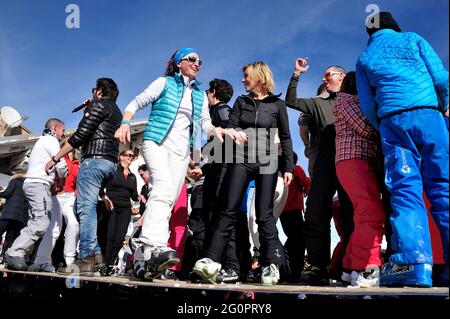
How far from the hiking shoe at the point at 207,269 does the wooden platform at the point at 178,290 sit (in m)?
0.21

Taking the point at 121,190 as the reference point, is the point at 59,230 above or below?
below

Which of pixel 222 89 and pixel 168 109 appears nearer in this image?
pixel 168 109

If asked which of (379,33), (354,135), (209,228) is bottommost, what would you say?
(209,228)

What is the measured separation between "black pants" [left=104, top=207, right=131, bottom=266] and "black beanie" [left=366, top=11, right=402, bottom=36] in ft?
13.5

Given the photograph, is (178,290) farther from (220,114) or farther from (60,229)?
(60,229)

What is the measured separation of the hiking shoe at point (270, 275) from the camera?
328 centimetres

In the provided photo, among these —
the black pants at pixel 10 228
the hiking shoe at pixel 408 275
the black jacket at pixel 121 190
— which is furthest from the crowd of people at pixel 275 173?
the black pants at pixel 10 228

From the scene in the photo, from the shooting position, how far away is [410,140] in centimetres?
265

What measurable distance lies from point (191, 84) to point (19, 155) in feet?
53.7

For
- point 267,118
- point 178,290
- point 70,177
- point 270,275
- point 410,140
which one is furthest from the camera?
point 70,177

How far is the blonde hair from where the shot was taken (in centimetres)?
395

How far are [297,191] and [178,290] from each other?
270cm

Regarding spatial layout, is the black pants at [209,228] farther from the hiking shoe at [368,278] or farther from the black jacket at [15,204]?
the black jacket at [15,204]

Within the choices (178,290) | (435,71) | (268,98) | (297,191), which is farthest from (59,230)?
(435,71)
